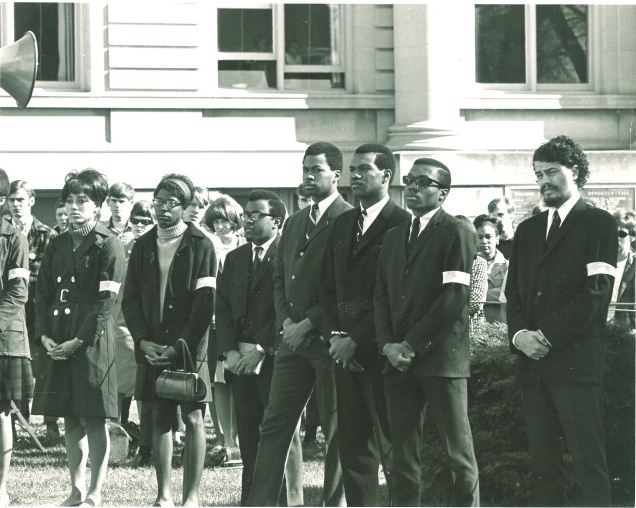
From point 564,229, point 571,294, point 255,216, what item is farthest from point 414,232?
point 255,216

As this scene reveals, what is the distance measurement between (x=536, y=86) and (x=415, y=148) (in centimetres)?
254

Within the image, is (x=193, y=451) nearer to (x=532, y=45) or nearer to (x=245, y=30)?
(x=245, y=30)

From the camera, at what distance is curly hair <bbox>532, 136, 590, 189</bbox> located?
7711 millimetres

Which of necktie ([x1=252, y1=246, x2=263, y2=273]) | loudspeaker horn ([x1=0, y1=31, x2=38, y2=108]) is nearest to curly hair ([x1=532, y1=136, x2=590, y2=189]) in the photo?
necktie ([x1=252, y1=246, x2=263, y2=273])


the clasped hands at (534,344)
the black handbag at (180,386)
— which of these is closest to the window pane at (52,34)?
the black handbag at (180,386)

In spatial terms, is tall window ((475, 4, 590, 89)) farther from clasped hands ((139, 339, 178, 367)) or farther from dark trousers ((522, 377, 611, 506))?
dark trousers ((522, 377, 611, 506))

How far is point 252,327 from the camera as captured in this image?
8.98m

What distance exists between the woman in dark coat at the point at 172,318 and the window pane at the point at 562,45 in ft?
43.6

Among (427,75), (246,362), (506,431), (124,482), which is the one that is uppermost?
(427,75)

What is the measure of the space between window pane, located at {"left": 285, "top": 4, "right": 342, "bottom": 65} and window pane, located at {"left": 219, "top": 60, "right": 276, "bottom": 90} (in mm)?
327

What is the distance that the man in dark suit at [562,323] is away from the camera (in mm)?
7453

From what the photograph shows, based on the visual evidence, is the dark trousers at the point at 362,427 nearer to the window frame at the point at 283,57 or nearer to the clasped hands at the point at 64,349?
the clasped hands at the point at 64,349

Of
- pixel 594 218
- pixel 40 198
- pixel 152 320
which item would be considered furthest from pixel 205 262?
pixel 40 198

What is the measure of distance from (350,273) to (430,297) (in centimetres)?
55
